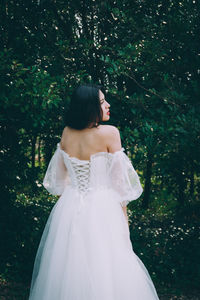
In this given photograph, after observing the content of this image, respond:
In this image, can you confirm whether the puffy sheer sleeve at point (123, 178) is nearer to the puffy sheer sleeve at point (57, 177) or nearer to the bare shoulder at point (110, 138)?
the bare shoulder at point (110, 138)

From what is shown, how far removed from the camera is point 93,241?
312cm

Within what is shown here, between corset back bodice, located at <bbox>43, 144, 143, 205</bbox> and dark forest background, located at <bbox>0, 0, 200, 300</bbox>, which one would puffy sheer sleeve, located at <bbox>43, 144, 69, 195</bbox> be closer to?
corset back bodice, located at <bbox>43, 144, 143, 205</bbox>

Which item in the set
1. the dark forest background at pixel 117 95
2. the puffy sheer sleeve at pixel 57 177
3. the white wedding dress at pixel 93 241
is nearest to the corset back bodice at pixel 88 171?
the white wedding dress at pixel 93 241

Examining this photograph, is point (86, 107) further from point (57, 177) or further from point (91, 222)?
point (91, 222)

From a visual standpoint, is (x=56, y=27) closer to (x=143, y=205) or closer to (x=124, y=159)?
(x=124, y=159)

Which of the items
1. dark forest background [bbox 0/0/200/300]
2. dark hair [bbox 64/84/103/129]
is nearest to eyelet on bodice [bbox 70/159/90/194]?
dark hair [bbox 64/84/103/129]

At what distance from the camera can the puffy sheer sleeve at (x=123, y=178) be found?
322 cm

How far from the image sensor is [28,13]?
5.53m

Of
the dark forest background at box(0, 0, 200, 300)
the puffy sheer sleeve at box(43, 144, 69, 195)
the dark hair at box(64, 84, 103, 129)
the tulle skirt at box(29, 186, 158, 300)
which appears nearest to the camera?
the tulle skirt at box(29, 186, 158, 300)

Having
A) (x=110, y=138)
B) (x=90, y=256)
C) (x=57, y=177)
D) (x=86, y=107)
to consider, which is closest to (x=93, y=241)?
(x=90, y=256)

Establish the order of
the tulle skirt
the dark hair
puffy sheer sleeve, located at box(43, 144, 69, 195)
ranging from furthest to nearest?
puffy sheer sleeve, located at box(43, 144, 69, 195) → the dark hair → the tulle skirt

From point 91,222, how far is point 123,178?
1.59 ft

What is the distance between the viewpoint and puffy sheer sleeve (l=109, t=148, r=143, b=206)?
3.22m

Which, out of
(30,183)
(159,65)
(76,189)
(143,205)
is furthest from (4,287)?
(143,205)
